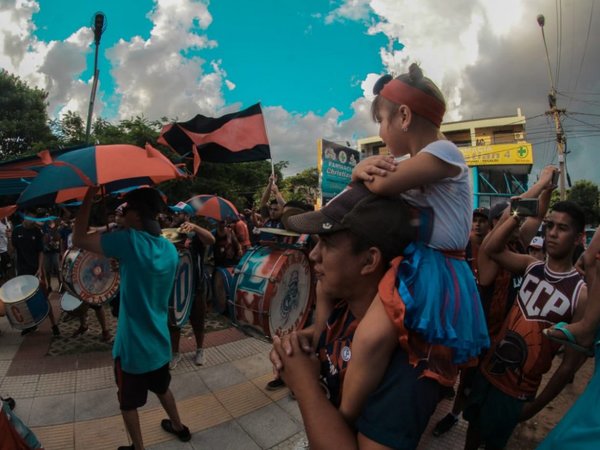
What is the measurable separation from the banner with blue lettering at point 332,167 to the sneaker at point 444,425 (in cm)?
1309

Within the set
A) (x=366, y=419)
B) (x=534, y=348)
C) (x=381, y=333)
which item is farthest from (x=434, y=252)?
(x=534, y=348)

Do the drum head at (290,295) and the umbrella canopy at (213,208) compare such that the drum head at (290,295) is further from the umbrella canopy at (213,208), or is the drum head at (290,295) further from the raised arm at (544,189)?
the umbrella canopy at (213,208)

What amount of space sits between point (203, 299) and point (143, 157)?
2.72m

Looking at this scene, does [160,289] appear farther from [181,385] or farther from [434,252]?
[434,252]

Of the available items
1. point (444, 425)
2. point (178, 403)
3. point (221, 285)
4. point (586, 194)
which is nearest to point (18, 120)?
point (221, 285)

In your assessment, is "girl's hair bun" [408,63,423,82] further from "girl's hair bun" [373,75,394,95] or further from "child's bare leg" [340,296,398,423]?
"child's bare leg" [340,296,398,423]

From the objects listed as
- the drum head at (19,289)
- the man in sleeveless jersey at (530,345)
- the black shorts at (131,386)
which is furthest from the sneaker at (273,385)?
the drum head at (19,289)

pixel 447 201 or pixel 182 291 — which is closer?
pixel 447 201

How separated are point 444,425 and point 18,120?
24079 mm

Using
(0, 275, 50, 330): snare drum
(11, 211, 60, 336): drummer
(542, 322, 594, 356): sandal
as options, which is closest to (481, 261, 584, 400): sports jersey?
(542, 322, 594, 356): sandal

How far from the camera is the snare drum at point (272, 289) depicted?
328 centimetres

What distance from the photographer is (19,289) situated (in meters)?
4.93

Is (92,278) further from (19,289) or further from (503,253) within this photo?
(503,253)

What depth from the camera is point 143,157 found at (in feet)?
8.76
